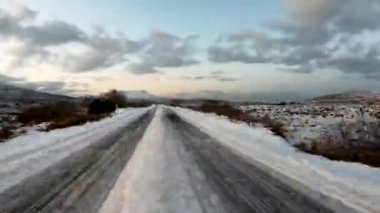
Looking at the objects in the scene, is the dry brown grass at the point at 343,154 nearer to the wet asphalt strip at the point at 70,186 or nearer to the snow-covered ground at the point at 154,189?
the snow-covered ground at the point at 154,189

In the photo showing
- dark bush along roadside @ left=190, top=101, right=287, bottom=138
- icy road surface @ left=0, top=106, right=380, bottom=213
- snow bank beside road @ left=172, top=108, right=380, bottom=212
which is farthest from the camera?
dark bush along roadside @ left=190, top=101, right=287, bottom=138

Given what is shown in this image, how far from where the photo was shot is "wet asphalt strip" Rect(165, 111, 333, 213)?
7.98 metres

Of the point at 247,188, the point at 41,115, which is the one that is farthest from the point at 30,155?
the point at 41,115

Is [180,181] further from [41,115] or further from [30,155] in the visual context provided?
[41,115]

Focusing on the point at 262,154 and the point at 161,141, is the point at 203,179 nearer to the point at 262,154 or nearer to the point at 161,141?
the point at 262,154

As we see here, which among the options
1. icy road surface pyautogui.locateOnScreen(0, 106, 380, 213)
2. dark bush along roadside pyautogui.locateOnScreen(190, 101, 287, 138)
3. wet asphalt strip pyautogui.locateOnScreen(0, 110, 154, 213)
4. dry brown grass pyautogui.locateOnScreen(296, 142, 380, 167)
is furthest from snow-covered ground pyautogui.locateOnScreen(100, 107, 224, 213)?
dark bush along roadside pyautogui.locateOnScreen(190, 101, 287, 138)

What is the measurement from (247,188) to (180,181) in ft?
5.09

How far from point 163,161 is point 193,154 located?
A: 187 cm

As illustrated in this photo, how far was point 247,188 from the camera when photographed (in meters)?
9.55

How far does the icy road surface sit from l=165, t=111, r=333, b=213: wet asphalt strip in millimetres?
16

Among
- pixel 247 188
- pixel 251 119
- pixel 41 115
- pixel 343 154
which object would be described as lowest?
pixel 251 119

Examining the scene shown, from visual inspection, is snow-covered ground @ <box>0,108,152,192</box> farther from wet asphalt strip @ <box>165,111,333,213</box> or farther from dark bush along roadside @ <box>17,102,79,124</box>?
dark bush along roadside @ <box>17,102,79,124</box>

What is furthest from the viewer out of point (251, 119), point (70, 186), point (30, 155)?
point (251, 119)

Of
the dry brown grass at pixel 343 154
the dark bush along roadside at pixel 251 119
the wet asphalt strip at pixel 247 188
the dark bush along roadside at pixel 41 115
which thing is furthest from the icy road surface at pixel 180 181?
the dark bush along roadside at pixel 41 115
